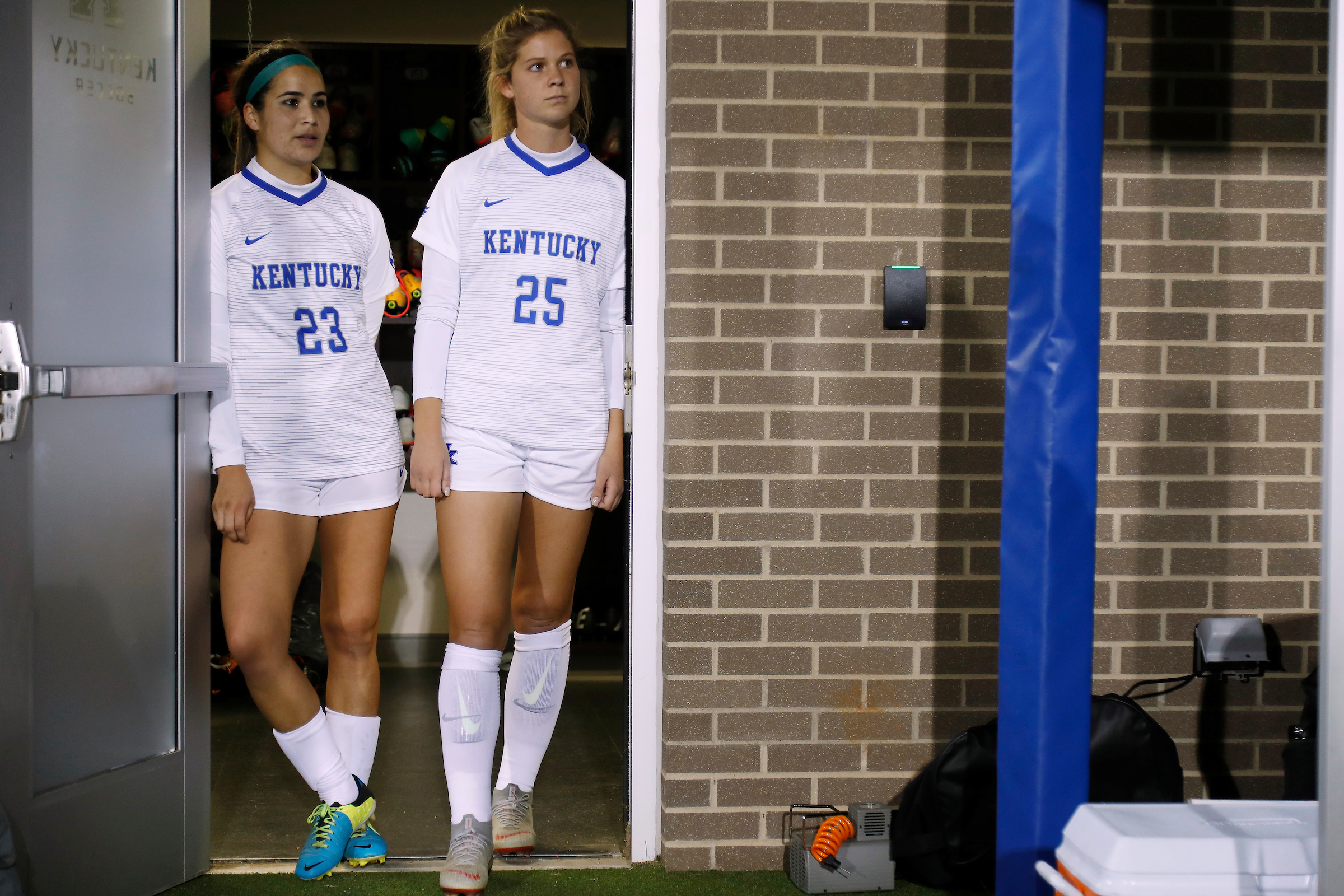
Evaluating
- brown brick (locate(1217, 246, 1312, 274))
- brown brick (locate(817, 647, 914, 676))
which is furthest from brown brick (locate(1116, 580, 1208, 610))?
brown brick (locate(1217, 246, 1312, 274))

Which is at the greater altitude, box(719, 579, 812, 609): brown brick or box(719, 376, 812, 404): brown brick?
box(719, 376, 812, 404): brown brick

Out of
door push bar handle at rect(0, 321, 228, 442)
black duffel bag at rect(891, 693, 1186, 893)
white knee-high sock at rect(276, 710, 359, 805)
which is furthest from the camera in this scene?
white knee-high sock at rect(276, 710, 359, 805)

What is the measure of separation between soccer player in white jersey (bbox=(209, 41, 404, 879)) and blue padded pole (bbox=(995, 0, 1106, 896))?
1.47 meters

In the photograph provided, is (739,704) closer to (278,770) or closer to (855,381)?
(855,381)

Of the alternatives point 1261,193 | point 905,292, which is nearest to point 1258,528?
point 1261,193

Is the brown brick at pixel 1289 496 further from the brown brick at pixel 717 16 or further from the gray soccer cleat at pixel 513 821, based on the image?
the gray soccer cleat at pixel 513 821

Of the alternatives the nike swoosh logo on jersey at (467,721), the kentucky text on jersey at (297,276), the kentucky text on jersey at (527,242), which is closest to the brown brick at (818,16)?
the kentucky text on jersey at (527,242)

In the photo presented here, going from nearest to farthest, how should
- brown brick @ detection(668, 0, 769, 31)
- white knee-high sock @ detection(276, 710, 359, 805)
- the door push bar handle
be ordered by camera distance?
the door push bar handle, brown brick @ detection(668, 0, 769, 31), white knee-high sock @ detection(276, 710, 359, 805)

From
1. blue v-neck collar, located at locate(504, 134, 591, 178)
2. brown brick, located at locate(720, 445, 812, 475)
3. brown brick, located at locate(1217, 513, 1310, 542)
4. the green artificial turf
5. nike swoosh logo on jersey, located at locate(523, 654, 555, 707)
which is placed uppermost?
blue v-neck collar, located at locate(504, 134, 591, 178)

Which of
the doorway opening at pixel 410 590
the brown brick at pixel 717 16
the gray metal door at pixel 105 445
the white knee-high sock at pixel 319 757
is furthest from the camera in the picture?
the doorway opening at pixel 410 590

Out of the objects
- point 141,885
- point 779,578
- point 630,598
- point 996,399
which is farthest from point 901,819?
point 141,885

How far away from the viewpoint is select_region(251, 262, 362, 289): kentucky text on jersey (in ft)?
8.09

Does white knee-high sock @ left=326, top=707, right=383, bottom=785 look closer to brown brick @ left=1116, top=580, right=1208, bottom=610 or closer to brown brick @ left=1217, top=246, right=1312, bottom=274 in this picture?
brown brick @ left=1116, top=580, right=1208, bottom=610

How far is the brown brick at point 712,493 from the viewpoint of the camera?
8.15 ft
